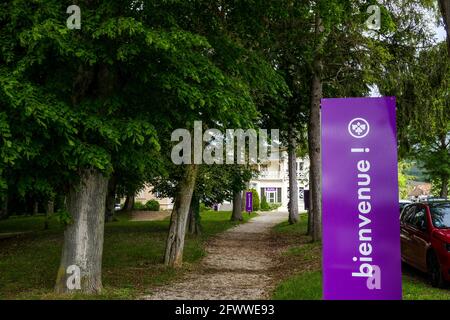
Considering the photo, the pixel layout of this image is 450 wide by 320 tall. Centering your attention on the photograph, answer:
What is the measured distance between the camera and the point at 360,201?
5.63 metres

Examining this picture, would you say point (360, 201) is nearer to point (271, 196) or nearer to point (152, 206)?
point (152, 206)

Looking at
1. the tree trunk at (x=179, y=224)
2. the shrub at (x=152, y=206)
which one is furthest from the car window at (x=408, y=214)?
the shrub at (x=152, y=206)

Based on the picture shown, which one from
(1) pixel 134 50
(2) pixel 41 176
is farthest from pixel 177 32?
(2) pixel 41 176

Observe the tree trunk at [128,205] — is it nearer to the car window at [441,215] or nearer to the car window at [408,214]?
the car window at [408,214]

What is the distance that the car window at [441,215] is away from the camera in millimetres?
10570

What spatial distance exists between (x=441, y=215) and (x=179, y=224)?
21.7ft

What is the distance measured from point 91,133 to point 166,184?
39.2 feet

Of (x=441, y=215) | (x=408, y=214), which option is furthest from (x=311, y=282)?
(x=408, y=214)

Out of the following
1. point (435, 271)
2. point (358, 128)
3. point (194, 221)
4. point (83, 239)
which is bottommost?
point (435, 271)

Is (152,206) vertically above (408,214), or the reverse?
(408,214)

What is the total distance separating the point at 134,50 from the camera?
8180 mm

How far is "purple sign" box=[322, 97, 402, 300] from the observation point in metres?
5.60

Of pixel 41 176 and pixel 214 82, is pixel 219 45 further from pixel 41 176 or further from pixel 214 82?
pixel 41 176

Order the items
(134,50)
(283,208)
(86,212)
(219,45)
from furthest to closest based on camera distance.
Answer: (283,208)
(219,45)
(86,212)
(134,50)
